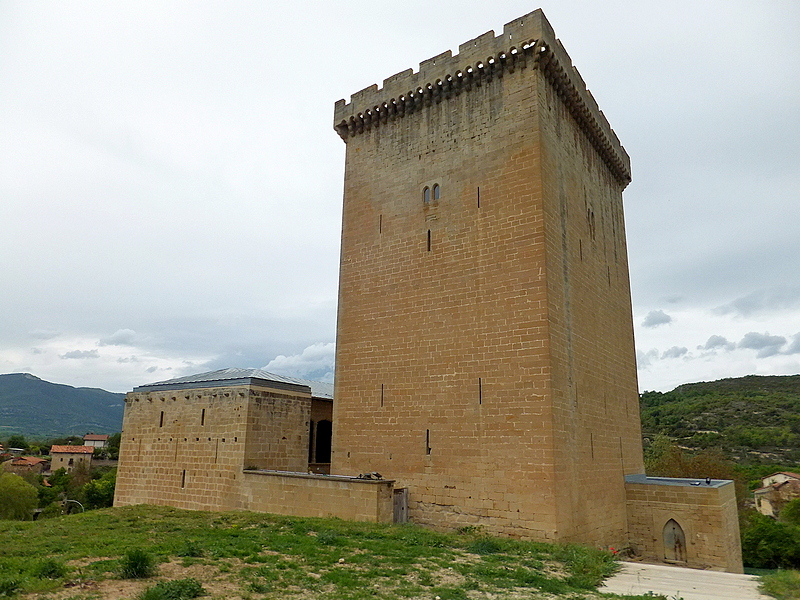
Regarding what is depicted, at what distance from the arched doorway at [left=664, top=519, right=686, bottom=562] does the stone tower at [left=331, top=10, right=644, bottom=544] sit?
45.3 inches

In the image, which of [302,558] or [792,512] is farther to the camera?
[792,512]

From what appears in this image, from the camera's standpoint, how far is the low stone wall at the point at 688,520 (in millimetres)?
14945

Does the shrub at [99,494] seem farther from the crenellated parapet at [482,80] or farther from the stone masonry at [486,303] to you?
the crenellated parapet at [482,80]

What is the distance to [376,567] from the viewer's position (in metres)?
9.13

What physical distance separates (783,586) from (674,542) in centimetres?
742

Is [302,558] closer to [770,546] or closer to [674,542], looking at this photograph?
[674,542]

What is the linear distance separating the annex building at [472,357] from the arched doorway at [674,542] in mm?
37

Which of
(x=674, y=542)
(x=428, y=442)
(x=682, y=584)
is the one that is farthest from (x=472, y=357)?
(x=674, y=542)

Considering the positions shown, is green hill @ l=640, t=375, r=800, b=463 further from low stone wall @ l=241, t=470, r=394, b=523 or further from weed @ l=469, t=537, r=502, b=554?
weed @ l=469, t=537, r=502, b=554

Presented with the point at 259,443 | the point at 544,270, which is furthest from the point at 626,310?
the point at 259,443

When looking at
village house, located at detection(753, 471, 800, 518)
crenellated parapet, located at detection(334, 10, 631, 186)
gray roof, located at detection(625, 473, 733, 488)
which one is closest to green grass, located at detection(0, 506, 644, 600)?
gray roof, located at detection(625, 473, 733, 488)

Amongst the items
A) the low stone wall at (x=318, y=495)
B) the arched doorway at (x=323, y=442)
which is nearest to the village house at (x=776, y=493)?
the arched doorway at (x=323, y=442)

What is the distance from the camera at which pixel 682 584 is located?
9.55 meters

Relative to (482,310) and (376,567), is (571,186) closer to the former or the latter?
(482,310)
